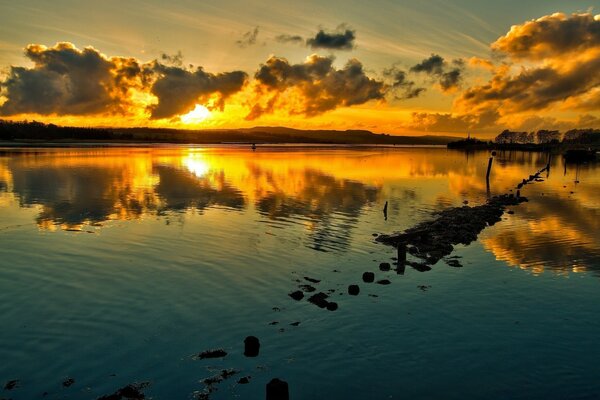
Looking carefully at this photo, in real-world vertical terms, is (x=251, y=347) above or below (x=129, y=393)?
above

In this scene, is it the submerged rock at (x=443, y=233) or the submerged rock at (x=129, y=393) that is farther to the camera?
the submerged rock at (x=443, y=233)

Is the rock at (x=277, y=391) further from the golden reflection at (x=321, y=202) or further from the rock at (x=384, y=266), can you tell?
the golden reflection at (x=321, y=202)

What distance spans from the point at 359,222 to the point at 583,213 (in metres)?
24.4

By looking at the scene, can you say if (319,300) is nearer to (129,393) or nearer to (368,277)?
(368,277)

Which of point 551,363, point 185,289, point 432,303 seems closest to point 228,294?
point 185,289

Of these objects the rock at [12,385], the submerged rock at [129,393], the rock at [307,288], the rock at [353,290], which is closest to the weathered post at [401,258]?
the rock at [353,290]

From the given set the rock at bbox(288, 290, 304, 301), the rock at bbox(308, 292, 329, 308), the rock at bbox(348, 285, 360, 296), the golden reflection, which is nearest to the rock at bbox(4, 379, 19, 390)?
the rock at bbox(288, 290, 304, 301)

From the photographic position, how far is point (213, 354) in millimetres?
13617

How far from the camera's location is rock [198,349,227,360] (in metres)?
13.5

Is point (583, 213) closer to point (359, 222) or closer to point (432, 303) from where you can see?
point (359, 222)

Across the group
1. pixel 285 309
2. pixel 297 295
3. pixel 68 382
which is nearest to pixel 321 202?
pixel 297 295

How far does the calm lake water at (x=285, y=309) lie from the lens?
41.2 ft

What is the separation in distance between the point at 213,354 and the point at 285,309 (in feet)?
14.0

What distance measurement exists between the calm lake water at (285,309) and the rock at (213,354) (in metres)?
0.23
